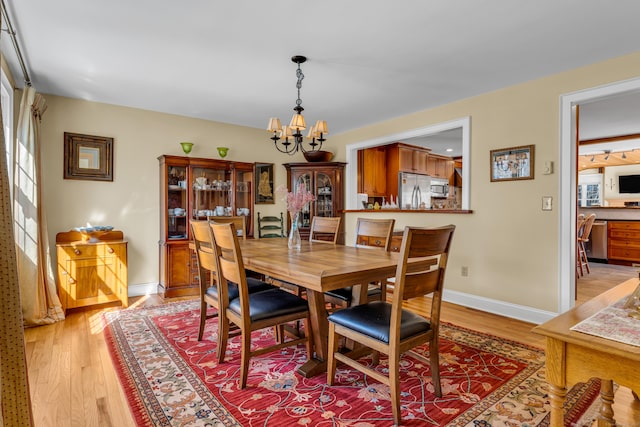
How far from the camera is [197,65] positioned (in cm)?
300

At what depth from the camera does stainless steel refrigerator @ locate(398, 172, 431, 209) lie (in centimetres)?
609

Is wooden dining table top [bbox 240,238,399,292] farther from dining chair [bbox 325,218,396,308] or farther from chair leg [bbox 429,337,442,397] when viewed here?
chair leg [bbox 429,337,442,397]

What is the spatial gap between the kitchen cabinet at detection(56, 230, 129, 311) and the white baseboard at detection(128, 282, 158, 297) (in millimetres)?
477

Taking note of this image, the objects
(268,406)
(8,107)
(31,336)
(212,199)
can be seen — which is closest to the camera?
(268,406)

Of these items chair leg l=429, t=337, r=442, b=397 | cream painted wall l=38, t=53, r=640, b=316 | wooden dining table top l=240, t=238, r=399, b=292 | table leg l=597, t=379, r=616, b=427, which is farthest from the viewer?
cream painted wall l=38, t=53, r=640, b=316

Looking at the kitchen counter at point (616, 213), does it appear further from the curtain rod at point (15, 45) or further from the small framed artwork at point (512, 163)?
the curtain rod at point (15, 45)

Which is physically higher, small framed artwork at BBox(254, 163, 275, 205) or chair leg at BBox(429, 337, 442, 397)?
small framed artwork at BBox(254, 163, 275, 205)

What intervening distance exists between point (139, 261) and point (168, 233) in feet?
1.72

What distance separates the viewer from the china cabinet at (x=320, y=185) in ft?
17.6

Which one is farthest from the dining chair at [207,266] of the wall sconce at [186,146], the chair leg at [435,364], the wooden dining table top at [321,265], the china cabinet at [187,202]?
the wall sconce at [186,146]

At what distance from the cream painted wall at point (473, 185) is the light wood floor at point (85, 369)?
51 centimetres

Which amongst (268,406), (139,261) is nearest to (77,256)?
(139,261)

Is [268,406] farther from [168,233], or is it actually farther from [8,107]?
[8,107]

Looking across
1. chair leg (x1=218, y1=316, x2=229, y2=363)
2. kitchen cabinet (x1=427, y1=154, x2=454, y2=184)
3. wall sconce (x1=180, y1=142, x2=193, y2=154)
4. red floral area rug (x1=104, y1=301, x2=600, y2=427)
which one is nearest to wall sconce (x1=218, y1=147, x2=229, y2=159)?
wall sconce (x1=180, y1=142, x2=193, y2=154)
